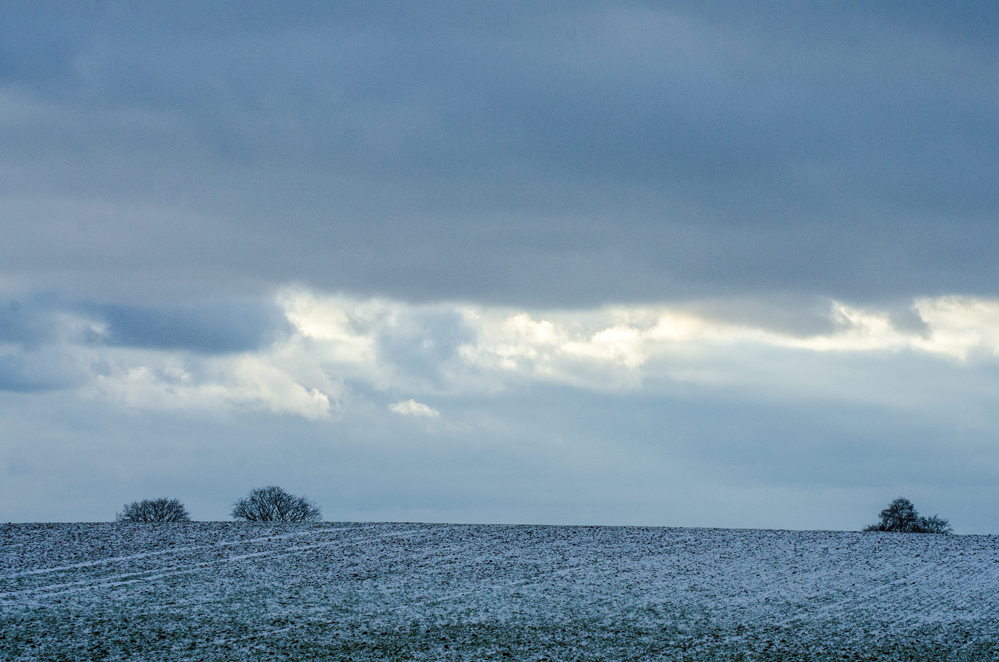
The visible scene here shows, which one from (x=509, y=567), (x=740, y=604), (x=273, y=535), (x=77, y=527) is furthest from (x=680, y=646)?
(x=77, y=527)

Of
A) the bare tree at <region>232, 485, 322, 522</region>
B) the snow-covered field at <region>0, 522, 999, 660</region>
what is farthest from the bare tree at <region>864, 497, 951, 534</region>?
the bare tree at <region>232, 485, 322, 522</region>

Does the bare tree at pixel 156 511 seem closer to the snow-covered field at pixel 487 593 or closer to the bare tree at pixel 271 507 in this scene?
the bare tree at pixel 271 507

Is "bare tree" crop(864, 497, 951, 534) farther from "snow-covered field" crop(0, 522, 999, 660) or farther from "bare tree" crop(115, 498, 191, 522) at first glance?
"bare tree" crop(115, 498, 191, 522)

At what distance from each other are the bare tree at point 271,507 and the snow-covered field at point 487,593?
29472mm

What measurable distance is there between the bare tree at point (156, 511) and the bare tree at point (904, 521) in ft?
201

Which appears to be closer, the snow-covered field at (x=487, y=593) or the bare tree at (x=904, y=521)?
the snow-covered field at (x=487, y=593)

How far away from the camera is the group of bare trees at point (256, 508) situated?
264 ft

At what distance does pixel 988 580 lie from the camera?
39.9 metres

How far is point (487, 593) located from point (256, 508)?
5029cm

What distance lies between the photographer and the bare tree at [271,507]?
266 feet

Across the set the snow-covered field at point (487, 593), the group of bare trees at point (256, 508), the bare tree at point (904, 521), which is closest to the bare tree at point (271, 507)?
the group of bare trees at point (256, 508)

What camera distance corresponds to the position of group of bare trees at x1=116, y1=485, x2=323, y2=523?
264 feet

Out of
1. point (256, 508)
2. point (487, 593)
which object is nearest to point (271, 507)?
point (256, 508)

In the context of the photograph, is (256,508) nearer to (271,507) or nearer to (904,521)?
(271,507)
